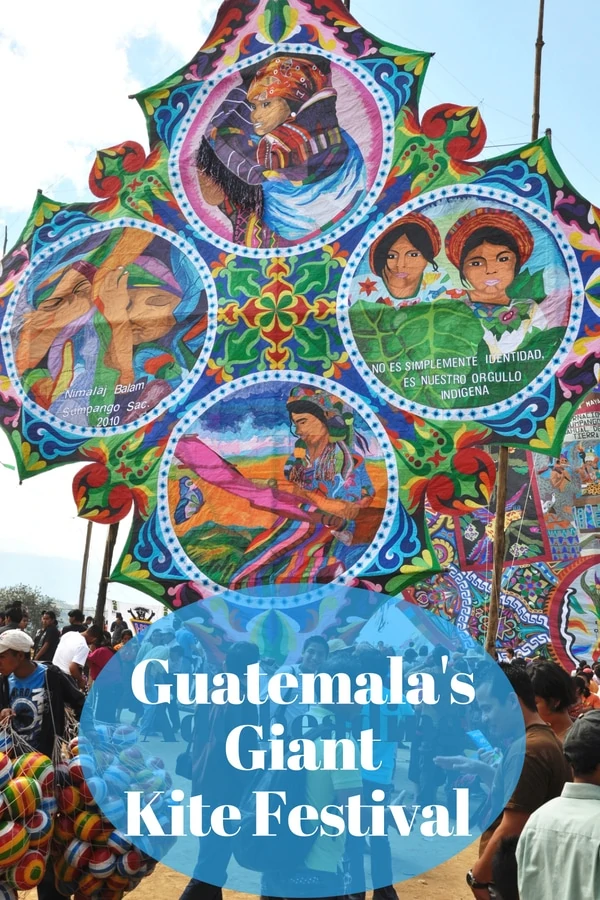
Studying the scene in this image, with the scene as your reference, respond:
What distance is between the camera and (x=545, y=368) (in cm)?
577

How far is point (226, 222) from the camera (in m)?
6.64

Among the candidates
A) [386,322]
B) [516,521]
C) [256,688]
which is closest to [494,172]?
[386,322]

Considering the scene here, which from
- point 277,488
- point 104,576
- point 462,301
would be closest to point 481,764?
point 277,488

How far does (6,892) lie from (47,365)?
3977 mm

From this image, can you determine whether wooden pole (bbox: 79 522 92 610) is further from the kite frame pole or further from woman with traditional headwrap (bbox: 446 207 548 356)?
woman with traditional headwrap (bbox: 446 207 548 356)

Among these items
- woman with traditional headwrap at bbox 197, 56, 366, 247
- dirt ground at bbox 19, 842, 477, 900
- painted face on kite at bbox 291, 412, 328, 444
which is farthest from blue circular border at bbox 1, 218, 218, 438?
dirt ground at bbox 19, 842, 477, 900

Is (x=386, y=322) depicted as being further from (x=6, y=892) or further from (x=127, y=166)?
(x=6, y=892)

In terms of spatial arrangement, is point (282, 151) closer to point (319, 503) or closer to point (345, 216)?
point (345, 216)

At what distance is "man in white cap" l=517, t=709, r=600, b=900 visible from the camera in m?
2.56

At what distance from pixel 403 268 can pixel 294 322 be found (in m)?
0.87

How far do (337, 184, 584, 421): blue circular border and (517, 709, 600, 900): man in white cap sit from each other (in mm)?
3307

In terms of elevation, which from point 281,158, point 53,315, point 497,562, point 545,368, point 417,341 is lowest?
point 497,562

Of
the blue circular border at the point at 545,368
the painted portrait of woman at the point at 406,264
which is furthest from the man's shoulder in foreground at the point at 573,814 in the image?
the painted portrait of woman at the point at 406,264

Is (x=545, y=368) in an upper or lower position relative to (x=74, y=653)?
upper
